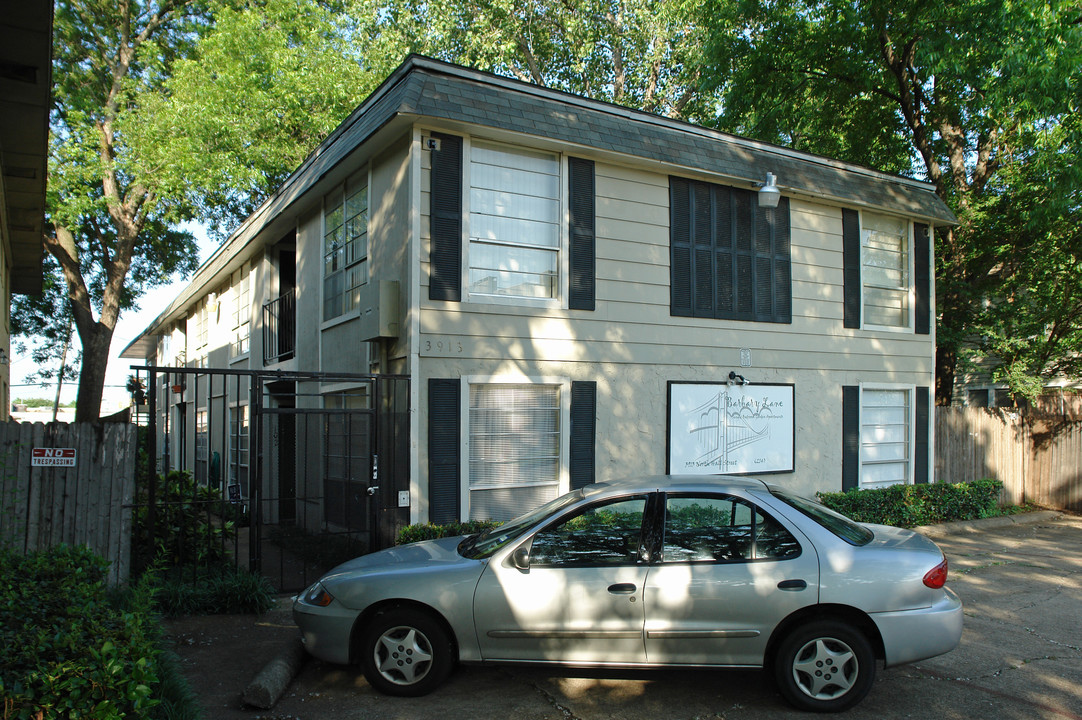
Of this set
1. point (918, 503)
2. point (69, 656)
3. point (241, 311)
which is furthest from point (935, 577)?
point (241, 311)

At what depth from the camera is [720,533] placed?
519 cm

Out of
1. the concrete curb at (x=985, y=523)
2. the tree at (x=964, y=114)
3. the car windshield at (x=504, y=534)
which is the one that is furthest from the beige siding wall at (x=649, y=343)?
the tree at (x=964, y=114)

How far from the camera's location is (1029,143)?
1445cm

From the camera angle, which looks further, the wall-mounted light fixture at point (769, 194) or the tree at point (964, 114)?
the tree at point (964, 114)

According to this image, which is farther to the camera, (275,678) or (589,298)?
(589,298)

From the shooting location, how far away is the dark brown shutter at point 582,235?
31.7 feet

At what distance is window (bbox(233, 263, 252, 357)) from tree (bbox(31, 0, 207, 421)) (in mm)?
6478

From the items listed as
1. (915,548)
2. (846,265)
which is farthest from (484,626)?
(846,265)

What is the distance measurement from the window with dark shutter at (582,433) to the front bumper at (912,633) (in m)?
4.95

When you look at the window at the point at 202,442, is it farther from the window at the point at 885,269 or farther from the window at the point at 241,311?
the window at the point at 885,269

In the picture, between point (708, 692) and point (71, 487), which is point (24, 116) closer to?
point (71, 487)

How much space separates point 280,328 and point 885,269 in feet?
35.5

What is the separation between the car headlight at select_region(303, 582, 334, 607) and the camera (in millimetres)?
5289

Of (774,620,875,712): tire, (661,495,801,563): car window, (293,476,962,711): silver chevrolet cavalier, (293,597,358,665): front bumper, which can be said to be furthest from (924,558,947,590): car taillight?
(293,597,358,665): front bumper
